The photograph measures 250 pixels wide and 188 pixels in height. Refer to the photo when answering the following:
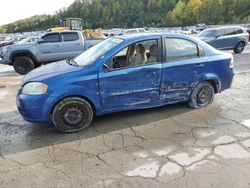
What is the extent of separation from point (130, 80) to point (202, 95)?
1683mm

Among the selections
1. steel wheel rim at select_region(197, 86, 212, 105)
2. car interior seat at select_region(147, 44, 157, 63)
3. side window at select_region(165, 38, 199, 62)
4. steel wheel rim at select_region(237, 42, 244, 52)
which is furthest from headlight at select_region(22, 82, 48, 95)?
steel wheel rim at select_region(237, 42, 244, 52)

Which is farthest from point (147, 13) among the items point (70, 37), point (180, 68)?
point (180, 68)

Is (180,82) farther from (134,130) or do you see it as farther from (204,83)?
(134,130)

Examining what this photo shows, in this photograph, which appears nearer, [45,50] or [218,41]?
[45,50]

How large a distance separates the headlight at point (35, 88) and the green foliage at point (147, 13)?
248 ft

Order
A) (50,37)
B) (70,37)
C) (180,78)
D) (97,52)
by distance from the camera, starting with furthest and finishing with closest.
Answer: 1. (70,37)
2. (50,37)
3. (180,78)
4. (97,52)

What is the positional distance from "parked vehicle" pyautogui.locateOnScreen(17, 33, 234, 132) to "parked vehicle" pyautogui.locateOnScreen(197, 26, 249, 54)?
435 inches

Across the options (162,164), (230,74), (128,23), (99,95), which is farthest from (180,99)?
(128,23)

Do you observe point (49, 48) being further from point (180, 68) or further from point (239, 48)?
point (239, 48)

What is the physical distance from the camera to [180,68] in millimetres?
5598

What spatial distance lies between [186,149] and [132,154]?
0.78 metres

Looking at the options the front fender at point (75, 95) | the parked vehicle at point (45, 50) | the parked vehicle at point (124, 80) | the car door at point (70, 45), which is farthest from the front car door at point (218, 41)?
the front fender at point (75, 95)

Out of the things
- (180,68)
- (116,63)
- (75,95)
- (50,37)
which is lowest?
(75,95)

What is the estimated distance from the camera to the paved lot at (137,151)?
11.9ft
